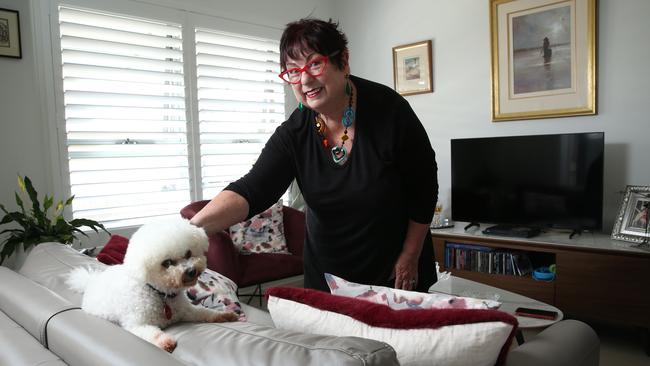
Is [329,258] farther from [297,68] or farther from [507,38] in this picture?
[507,38]

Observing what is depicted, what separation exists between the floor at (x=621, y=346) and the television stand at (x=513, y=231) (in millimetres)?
681

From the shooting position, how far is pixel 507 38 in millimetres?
3473

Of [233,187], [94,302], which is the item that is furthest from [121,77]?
[94,302]

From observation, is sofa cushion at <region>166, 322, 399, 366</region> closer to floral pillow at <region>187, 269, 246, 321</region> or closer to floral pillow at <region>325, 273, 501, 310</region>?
floral pillow at <region>325, 273, 501, 310</region>

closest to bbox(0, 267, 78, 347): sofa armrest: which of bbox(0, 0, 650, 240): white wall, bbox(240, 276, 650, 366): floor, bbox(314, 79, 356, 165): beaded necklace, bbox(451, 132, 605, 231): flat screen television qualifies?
bbox(314, 79, 356, 165): beaded necklace

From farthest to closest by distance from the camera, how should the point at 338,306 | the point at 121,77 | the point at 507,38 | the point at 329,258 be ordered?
the point at 507,38
the point at 121,77
the point at 329,258
the point at 338,306

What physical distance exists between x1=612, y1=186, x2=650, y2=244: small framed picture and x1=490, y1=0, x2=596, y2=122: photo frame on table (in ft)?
1.98

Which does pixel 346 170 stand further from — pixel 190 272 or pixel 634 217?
pixel 634 217

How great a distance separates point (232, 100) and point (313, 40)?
261 cm

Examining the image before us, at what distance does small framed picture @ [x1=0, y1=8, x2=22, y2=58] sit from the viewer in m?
2.73

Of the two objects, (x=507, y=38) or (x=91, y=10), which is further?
(x=507, y=38)

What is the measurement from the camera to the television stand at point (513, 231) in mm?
3201

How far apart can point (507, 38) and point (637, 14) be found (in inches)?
31.2

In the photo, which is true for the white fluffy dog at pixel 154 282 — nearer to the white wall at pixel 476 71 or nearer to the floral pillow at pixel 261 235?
the floral pillow at pixel 261 235
